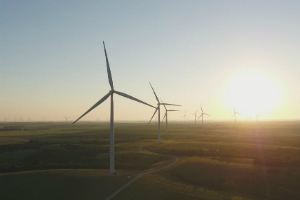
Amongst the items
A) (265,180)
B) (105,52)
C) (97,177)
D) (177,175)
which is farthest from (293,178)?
(105,52)

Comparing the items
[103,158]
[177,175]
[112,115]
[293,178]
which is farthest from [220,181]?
[103,158]

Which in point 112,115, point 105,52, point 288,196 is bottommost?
point 288,196

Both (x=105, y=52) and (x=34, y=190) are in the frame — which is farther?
(x=105, y=52)

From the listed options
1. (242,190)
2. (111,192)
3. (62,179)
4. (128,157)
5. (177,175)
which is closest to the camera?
(111,192)

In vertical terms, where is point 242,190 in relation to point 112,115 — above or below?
below

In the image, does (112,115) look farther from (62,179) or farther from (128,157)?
(128,157)

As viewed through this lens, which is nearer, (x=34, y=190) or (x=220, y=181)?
(x=34, y=190)

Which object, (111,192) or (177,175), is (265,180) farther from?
(111,192)

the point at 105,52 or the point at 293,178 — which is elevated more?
the point at 105,52

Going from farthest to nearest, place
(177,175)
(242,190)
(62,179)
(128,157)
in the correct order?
(128,157) → (177,175) → (62,179) → (242,190)

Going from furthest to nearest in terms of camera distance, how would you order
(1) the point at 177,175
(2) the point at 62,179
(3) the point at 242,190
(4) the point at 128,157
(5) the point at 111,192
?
1. (4) the point at 128,157
2. (1) the point at 177,175
3. (2) the point at 62,179
4. (3) the point at 242,190
5. (5) the point at 111,192
